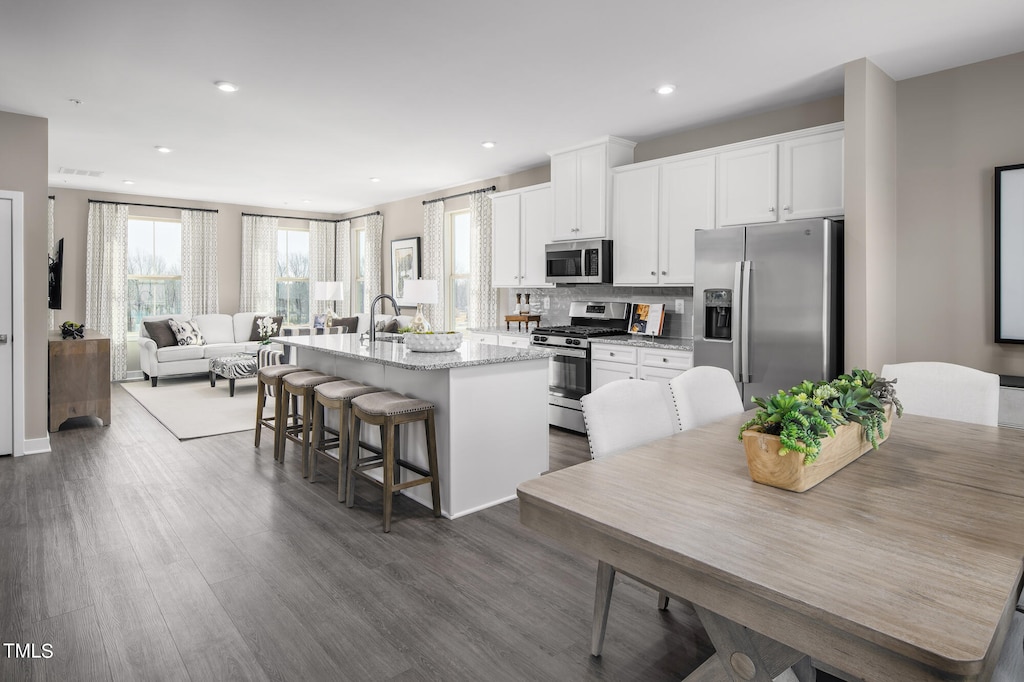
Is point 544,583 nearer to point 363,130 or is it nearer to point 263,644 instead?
point 263,644

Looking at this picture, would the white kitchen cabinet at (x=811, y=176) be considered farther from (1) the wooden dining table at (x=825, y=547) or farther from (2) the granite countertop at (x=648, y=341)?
(1) the wooden dining table at (x=825, y=547)

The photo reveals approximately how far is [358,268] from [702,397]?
832 centimetres

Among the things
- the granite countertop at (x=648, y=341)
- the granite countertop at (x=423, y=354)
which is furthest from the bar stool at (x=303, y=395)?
the granite countertop at (x=648, y=341)

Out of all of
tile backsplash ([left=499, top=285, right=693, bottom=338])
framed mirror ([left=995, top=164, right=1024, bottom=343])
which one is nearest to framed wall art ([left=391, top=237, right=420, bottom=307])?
tile backsplash ([left=499, top=285, right=693, bottom=338])

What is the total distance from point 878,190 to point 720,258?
996mm

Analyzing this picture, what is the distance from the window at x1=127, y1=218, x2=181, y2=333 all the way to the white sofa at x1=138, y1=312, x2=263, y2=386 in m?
0.34

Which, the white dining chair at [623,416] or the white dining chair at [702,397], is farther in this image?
the white dining chair at [702,397]

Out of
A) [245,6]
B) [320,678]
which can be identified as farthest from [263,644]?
[245,6]

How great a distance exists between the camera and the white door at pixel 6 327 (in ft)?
14.5

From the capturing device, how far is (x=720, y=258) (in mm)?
4035

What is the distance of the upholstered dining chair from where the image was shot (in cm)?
193

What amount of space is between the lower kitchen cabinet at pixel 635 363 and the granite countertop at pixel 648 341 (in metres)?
0.03

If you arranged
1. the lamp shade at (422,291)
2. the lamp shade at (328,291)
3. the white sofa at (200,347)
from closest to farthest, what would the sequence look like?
the lamp shade at (422,291), the white sofa at (200,347), the lamp shade at (328,291)

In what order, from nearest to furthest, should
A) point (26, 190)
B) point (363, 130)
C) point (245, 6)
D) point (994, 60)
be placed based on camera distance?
point (245, 6), point (994, 60), point (26, 190), point (363, 130)
